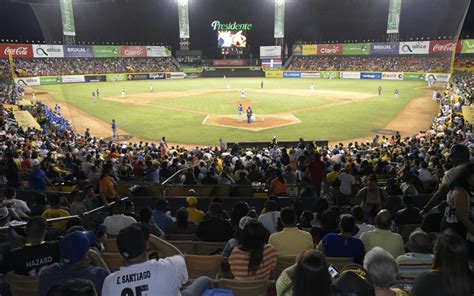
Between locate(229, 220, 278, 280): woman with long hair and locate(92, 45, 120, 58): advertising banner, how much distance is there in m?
83.3

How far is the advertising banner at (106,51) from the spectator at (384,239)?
83.2m

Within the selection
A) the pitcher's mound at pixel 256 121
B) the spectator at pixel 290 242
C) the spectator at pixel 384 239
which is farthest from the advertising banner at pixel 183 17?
the spectator at pixel 384 239

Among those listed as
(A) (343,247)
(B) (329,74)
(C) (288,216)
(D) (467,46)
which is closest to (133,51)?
(B) (329,74)

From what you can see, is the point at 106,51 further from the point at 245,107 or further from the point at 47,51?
the point at 245,107

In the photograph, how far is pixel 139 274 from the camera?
3682mm

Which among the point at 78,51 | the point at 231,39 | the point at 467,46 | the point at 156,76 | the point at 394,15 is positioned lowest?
the point at 156,76

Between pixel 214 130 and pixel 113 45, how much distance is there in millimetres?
61336

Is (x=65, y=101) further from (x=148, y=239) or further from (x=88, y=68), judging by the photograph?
(x=148, y=239)

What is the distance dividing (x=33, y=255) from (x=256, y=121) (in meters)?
31.1

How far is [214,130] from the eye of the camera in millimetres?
32281

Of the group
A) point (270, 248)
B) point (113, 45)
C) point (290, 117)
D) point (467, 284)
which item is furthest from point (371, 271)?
point (113, 45)

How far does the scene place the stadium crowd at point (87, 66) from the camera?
227ft

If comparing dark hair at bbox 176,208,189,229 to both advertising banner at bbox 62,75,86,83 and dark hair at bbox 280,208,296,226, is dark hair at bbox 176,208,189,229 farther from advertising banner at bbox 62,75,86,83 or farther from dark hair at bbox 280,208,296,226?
advertising banner at bbox 62,75,86,83

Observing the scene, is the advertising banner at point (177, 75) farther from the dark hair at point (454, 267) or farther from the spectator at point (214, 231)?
the dark hair at point (454, 267)
